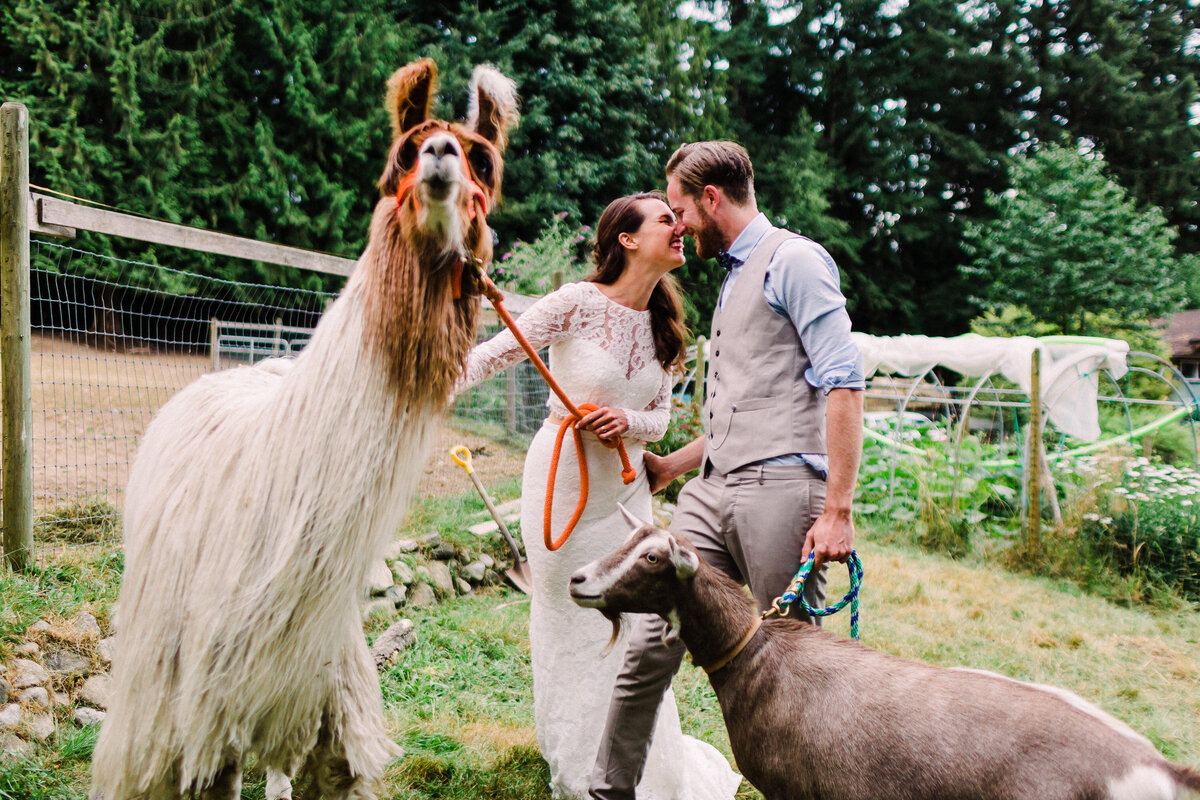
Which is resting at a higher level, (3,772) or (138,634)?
(138,634)

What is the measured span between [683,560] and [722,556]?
1.77 ft

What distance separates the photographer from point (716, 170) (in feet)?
7.77

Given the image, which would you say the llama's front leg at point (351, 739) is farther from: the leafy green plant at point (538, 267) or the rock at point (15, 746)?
the leafy green plant at point (538, 267)

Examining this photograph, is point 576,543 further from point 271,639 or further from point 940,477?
point 940,477

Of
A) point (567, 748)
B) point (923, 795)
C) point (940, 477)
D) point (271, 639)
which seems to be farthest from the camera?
point (940, 477)

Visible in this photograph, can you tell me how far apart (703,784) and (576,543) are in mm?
1038

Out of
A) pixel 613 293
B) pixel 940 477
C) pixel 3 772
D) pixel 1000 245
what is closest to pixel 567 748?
pixel 613 293

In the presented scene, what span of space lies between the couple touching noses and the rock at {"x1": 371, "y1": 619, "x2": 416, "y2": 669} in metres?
1.34

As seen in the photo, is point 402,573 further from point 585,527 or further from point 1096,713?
point 1096,713

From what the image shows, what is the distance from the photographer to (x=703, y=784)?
9.45ft

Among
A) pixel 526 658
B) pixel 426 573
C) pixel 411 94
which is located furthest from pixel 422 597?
pixel 411 94

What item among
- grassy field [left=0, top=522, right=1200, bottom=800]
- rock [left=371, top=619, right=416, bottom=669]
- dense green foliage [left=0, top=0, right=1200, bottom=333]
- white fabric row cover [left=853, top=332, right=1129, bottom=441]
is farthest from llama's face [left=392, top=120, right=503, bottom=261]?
dense green foliage [left=0, top=0, right=1200, bottom=333]

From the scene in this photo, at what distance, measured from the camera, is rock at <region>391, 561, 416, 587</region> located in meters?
4.84

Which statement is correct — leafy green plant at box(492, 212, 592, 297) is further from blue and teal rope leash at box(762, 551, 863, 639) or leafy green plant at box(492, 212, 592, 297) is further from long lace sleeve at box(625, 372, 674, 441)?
blue and teal rope leash at box(762, 551, 863, 639)
